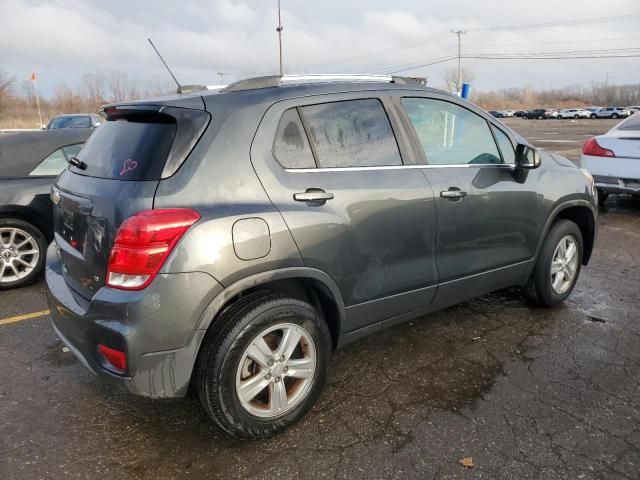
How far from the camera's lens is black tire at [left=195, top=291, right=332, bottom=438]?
2.38m

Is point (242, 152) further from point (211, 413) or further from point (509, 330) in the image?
point (509, 330)

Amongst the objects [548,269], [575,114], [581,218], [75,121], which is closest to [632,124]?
[581,218]

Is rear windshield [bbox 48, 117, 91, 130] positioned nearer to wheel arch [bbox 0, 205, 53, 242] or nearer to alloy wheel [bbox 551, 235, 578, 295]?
wheel arch [bbox 0, 205, 53, 242]

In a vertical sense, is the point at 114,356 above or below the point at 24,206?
below

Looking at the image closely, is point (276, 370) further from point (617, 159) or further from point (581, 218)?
point (617, 159)

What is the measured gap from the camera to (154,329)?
2.22 metres

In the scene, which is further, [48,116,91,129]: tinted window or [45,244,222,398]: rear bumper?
[48,116,91,129]: tinted window

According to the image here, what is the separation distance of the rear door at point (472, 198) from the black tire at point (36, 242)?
12.5 ft

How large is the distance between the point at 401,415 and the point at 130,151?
6.54 feet

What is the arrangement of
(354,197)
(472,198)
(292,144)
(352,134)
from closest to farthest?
(292,144) → (354,197) → (352,134) → (472,198)

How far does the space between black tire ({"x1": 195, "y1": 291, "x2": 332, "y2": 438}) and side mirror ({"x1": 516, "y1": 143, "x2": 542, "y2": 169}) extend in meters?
1.97

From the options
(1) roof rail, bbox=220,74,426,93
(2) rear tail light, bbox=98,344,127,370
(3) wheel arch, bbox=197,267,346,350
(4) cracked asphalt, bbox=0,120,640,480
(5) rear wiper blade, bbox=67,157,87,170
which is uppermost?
(1) roof rail, bbox=220,74,426,93

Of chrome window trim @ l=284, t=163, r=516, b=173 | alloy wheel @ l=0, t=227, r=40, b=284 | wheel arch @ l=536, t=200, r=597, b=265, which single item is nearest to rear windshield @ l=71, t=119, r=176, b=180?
chrome window trim @ l=284, t=163, r=516, b=173

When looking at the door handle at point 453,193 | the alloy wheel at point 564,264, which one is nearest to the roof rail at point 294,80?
the door handle at point 453,193
